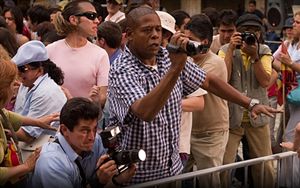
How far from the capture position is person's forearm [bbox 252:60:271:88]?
557cm

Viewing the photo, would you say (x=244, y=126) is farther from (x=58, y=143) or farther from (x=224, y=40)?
(x=58, y=143)

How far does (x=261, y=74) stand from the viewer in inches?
220

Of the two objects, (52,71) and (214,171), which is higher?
(52,71)

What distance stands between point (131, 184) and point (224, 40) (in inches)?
131

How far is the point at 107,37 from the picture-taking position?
18.7 ft

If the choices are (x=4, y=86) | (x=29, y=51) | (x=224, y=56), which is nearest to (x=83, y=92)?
(x=29, y=51)

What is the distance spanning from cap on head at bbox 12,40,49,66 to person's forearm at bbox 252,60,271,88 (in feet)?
6.66

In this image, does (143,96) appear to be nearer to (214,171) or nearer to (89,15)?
(214,171)

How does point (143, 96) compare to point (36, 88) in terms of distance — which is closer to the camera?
point (143, 96)

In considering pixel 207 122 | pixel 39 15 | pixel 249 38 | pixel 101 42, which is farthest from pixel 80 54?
pixel 39 15

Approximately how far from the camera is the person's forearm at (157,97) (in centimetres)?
313

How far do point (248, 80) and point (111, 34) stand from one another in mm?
1233

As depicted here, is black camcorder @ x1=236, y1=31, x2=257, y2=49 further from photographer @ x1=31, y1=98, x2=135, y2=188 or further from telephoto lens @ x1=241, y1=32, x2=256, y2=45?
photographer @ x1=31, y1=98, x2=135, y2=188

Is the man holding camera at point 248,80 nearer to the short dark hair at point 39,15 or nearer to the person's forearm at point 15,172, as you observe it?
the person's forearm at point 15,172
